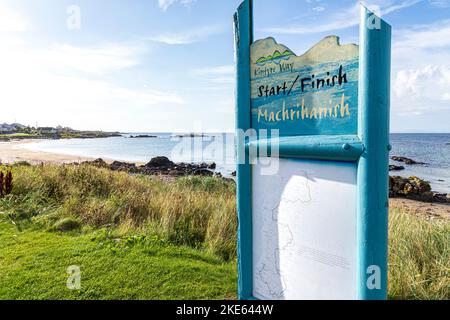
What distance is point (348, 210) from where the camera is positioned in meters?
2.21

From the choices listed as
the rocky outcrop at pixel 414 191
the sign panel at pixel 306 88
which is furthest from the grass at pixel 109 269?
the rocky outcrop at pixel 414 191

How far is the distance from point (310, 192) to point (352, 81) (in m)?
0.94

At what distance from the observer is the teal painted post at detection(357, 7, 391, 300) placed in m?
1.96

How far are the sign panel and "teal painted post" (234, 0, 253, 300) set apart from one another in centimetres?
8

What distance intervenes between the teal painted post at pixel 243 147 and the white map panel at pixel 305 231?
0.07 meters

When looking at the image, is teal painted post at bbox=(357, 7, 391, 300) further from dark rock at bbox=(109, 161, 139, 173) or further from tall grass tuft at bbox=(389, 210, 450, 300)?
dark rock at bbox=(109, 161, 139, 173)

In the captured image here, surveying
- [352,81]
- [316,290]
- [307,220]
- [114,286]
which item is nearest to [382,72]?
[352,81]

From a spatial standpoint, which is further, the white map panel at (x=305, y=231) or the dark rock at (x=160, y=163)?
the dark rock at (x=160, y=163)

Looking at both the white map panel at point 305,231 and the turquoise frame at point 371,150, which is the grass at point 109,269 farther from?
the turquoise frame at point 371,150

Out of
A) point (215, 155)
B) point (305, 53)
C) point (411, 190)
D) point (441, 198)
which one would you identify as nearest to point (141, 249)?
point (305, 53)

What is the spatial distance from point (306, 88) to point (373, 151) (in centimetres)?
80

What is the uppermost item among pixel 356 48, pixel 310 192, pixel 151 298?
pixel 356 48

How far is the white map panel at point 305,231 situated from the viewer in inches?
87.8
